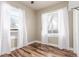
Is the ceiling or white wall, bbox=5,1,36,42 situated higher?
the ceiling

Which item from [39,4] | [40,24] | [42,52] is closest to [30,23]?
[40,24]

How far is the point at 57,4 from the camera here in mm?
1100

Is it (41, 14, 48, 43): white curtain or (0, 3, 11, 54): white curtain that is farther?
(41, 14, 48, 43): white curtain

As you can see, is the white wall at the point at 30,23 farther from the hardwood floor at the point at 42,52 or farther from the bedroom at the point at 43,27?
the hardwood floor at the point at 42,52

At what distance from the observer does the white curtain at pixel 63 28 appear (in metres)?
1.08

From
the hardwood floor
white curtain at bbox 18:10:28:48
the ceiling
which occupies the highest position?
the ceiling

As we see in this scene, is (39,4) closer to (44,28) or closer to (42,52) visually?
(44,28)

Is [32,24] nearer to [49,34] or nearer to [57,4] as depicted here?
[49,34]

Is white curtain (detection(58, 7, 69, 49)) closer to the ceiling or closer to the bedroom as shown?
the bedroom

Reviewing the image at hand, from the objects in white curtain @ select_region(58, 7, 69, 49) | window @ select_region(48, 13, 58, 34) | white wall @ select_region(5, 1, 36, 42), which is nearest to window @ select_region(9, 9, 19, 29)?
white wall @ select_region(5, 1, 36, 42)

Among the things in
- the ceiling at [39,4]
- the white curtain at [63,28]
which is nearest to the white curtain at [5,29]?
the ceiling at [39,4]

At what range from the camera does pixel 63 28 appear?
1.09m

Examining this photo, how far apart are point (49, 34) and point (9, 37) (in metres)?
0.45

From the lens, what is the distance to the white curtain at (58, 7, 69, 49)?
108 cm
